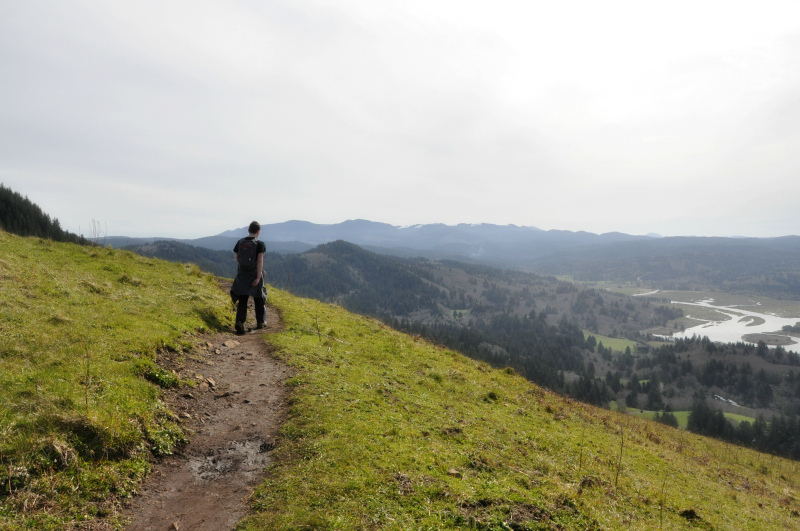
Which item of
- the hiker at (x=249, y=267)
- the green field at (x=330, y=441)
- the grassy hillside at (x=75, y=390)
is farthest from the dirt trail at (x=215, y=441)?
the hiker at (x=249, y=267)

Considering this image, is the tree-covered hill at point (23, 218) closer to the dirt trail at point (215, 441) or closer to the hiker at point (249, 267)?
the hiker at point (249, 267)

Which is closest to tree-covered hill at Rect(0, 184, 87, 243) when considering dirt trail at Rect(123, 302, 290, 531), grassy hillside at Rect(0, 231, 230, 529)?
grassy hillside at Rect(0, 231, 230, 529)

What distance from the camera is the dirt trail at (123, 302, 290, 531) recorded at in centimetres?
608

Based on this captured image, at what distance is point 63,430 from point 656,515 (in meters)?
13.3

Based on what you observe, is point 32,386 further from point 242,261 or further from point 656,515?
point 656,515

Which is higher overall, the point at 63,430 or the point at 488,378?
the point at 63,430

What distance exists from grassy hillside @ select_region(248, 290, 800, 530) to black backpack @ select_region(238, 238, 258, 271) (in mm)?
3538

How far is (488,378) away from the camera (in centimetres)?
2014

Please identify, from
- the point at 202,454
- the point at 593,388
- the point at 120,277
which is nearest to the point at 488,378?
the point at 202,454

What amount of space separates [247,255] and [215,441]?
9.37 m

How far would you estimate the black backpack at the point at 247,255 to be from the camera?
16094 millimetres

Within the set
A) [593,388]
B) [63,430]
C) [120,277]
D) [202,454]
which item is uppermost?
[120,277]

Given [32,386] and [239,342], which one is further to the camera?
[239,342]

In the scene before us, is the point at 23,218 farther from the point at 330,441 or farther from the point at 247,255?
the point at 330,441
